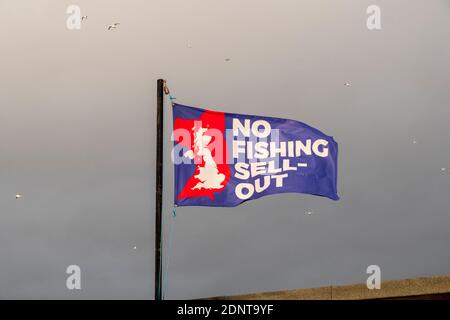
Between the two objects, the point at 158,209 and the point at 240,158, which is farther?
the point at 240,158

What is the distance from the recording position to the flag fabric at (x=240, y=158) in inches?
609

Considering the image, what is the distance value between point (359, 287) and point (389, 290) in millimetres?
718

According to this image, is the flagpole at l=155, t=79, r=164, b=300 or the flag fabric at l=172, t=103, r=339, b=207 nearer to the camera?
the flagpole at l=155, t=79, r=164, b=300

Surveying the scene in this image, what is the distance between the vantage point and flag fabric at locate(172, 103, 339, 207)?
15.5 m

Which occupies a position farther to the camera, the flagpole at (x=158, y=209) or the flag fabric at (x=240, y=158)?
the flag fabric at (x=240, y=158)

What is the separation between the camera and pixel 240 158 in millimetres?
15758

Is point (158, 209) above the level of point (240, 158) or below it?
below

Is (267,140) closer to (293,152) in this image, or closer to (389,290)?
(293,152)

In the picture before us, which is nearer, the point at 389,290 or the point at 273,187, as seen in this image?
the point at 273,187

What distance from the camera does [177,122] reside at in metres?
15.6
